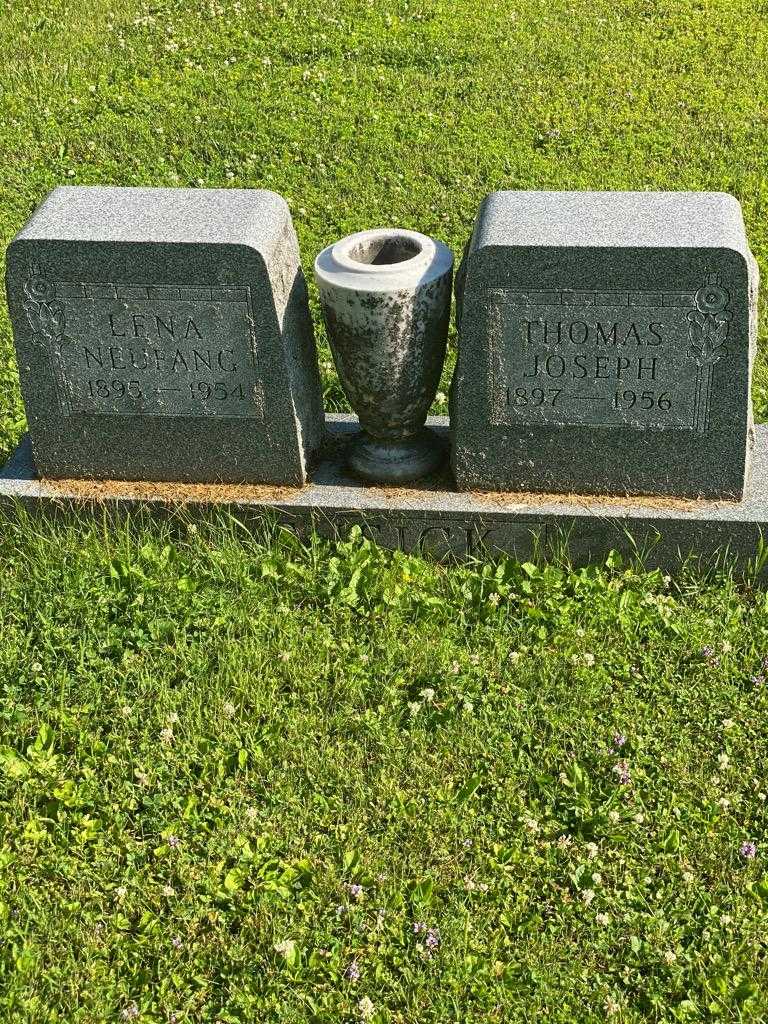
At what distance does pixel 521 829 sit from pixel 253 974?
92 centimetres

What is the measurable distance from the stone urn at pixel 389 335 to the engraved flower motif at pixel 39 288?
1014 millimetres

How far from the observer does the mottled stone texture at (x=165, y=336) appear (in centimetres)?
456

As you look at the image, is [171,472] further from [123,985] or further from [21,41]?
[21,41]

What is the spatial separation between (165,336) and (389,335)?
867 millimetres

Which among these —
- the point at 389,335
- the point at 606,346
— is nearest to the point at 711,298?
the point at 606,346

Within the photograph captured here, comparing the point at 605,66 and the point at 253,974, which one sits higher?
the point at 605,66

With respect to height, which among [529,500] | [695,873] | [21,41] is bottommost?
[695,873]

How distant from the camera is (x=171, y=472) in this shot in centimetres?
501

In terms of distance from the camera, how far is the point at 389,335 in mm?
4547

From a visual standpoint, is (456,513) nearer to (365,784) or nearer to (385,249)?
(385,249)

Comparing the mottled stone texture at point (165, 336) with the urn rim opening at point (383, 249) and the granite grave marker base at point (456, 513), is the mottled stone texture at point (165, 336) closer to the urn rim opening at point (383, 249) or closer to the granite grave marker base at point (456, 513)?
the granite grave marker base at point (456, 513)

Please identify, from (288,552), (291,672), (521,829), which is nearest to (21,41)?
(288,552)

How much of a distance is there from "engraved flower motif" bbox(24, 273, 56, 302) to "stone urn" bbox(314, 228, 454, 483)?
1.01 m

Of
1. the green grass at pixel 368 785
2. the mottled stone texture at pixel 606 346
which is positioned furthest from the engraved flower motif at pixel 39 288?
the mottled stone texture at pixel 606 346
